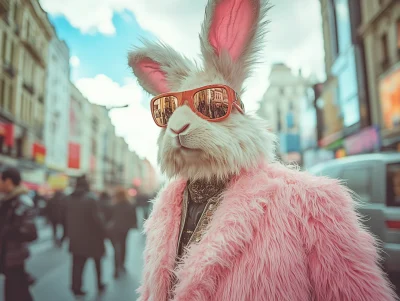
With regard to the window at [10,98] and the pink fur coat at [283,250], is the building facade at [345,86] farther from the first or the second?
the window at [10,98]

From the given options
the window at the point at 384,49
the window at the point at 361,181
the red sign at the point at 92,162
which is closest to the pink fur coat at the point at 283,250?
the window at the point at 361,181

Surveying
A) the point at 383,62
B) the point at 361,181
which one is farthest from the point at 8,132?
the point at 383,62

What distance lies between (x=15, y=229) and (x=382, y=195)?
392cm

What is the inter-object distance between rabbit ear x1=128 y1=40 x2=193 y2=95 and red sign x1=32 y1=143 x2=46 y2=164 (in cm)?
1658

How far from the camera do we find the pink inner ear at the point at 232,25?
1143 millimetres

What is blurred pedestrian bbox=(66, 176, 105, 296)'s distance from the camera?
182 inches

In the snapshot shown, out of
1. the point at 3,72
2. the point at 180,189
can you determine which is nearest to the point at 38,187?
the point at 3,72

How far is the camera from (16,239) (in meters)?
2.91

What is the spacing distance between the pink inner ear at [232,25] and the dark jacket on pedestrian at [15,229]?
270cm

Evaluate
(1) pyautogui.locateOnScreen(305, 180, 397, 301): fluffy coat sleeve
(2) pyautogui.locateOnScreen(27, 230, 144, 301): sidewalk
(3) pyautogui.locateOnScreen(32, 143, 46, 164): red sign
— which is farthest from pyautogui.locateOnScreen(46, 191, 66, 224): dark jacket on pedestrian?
(1) pyautogui.locateOnScreen(305, 180, 397, 301): fluffy coat sleeve

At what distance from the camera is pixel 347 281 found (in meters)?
0.97

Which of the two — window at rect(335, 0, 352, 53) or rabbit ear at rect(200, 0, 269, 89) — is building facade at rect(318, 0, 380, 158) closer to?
window at rect(335, 0, 352, 53)

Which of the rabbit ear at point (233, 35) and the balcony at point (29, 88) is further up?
the balcony at point (29, 88)

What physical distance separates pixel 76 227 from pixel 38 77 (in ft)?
43.2
